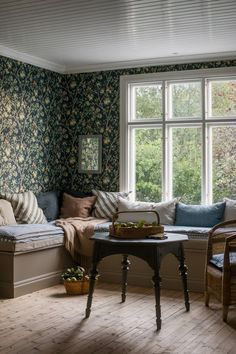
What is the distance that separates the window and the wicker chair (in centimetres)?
154

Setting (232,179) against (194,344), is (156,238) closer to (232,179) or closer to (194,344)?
(194,344)

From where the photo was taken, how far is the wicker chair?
14.5ft

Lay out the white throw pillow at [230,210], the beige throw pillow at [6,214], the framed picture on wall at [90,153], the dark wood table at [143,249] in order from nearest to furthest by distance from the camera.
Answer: the dark wood table at [143,249], the beige throw pillow at [6,214], the white throw pillow at [230,210], the framed picture on wall at [90,153]

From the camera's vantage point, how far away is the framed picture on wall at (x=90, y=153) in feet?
23.9

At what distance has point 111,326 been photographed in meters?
4.28

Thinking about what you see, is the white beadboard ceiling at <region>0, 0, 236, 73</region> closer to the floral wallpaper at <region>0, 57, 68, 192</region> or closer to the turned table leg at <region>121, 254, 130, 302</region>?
the floral wallpaper at <region>0, 57, 68, 192</region>

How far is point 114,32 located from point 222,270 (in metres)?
2.73

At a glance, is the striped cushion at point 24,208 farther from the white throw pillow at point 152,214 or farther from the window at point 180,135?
the window at point 180,135

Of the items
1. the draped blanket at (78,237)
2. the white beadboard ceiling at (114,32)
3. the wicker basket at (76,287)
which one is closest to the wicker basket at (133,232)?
the wicker basket at (76,287)

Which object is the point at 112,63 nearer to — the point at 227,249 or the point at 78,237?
the point at 78,237

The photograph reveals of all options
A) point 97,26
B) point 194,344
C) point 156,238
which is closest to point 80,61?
point 97,26

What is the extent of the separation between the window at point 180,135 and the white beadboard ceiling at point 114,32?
1.01 feet

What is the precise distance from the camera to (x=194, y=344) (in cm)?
382

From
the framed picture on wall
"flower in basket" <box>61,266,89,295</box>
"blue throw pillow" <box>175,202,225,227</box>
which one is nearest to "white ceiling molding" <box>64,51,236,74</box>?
the framed picture on wall
